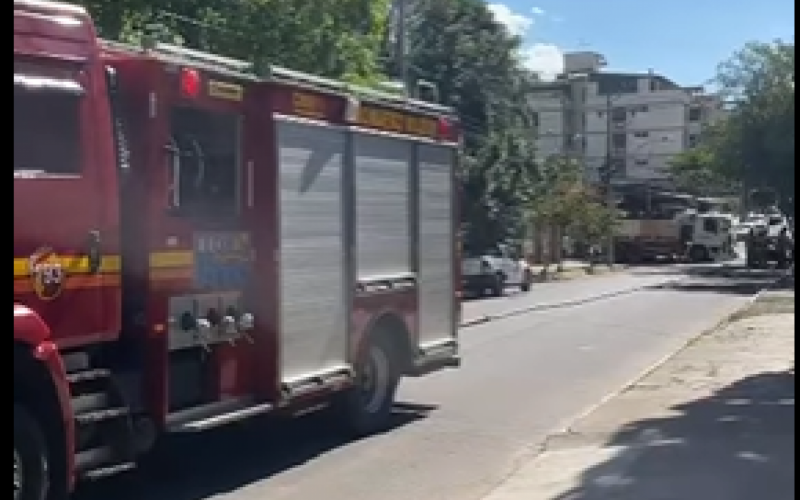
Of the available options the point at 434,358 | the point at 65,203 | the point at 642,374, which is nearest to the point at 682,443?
the point at 434,358

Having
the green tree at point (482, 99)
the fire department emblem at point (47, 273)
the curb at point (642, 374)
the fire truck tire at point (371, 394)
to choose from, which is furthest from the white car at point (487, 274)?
the fire department emblem at point (47, 273)

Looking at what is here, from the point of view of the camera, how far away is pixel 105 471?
7883 mm

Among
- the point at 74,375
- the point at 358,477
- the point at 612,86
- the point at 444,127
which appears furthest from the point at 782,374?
the point at 612,86

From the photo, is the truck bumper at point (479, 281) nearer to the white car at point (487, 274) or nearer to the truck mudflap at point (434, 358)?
the white car at point (487, 274)

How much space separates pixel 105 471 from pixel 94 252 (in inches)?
49.5

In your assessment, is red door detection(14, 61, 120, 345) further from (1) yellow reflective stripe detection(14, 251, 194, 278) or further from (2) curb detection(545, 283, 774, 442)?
(2) curb detection(545, 283, 774, 442)

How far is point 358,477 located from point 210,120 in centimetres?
278

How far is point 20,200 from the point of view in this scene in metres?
7.21

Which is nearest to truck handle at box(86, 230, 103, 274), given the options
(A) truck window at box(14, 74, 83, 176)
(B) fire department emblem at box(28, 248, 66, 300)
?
(B) fire department emblem at box(28, 248, 66, 300)

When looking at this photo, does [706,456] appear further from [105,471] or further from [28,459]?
[28,459]

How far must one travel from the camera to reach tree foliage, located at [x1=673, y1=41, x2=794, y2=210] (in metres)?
50.2

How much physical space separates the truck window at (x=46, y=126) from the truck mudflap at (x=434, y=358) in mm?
5427

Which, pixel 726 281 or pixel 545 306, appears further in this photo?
pixel 726 281
